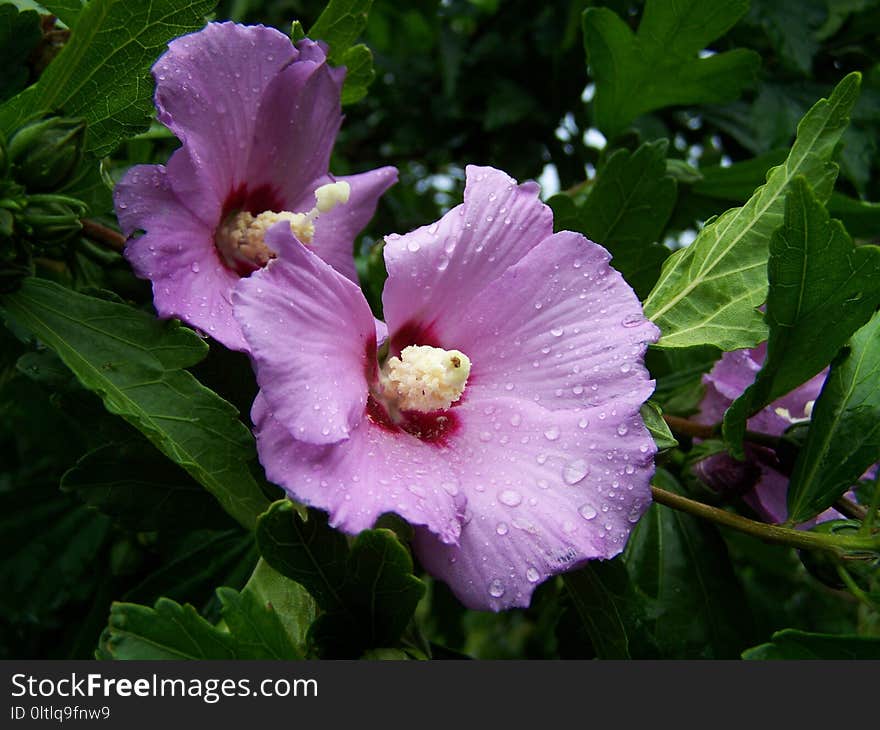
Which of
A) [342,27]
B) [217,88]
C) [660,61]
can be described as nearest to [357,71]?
[342,27]

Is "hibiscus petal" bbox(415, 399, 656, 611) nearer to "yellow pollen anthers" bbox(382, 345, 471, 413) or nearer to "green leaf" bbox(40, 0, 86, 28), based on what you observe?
"yellow pollen anthers" bbox(382, 345, 471, 413)

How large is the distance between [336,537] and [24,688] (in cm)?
30

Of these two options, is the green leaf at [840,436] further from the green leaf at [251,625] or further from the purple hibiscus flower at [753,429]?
the green leaf at [251,625]

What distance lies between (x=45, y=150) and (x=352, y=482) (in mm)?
436

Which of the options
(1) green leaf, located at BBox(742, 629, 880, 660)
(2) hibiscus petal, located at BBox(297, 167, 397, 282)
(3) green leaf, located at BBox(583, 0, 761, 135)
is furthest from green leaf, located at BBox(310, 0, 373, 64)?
(1) green leaf, located at BBox(742, 629, 880, 660)

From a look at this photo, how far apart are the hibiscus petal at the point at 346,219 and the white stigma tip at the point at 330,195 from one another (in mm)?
66

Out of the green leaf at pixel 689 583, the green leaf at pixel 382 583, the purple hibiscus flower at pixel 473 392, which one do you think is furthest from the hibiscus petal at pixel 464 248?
the green leaf at pixel 689 583

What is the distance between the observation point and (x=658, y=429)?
0.85 meters

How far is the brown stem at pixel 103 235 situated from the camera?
0.95 m

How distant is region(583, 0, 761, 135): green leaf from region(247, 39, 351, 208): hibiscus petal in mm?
572

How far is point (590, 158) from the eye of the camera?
76.6 inches

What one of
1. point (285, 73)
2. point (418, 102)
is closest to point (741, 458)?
point (285, 73)

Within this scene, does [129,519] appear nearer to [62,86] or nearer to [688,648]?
[62,86]

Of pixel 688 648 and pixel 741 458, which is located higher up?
pixel 741 458
